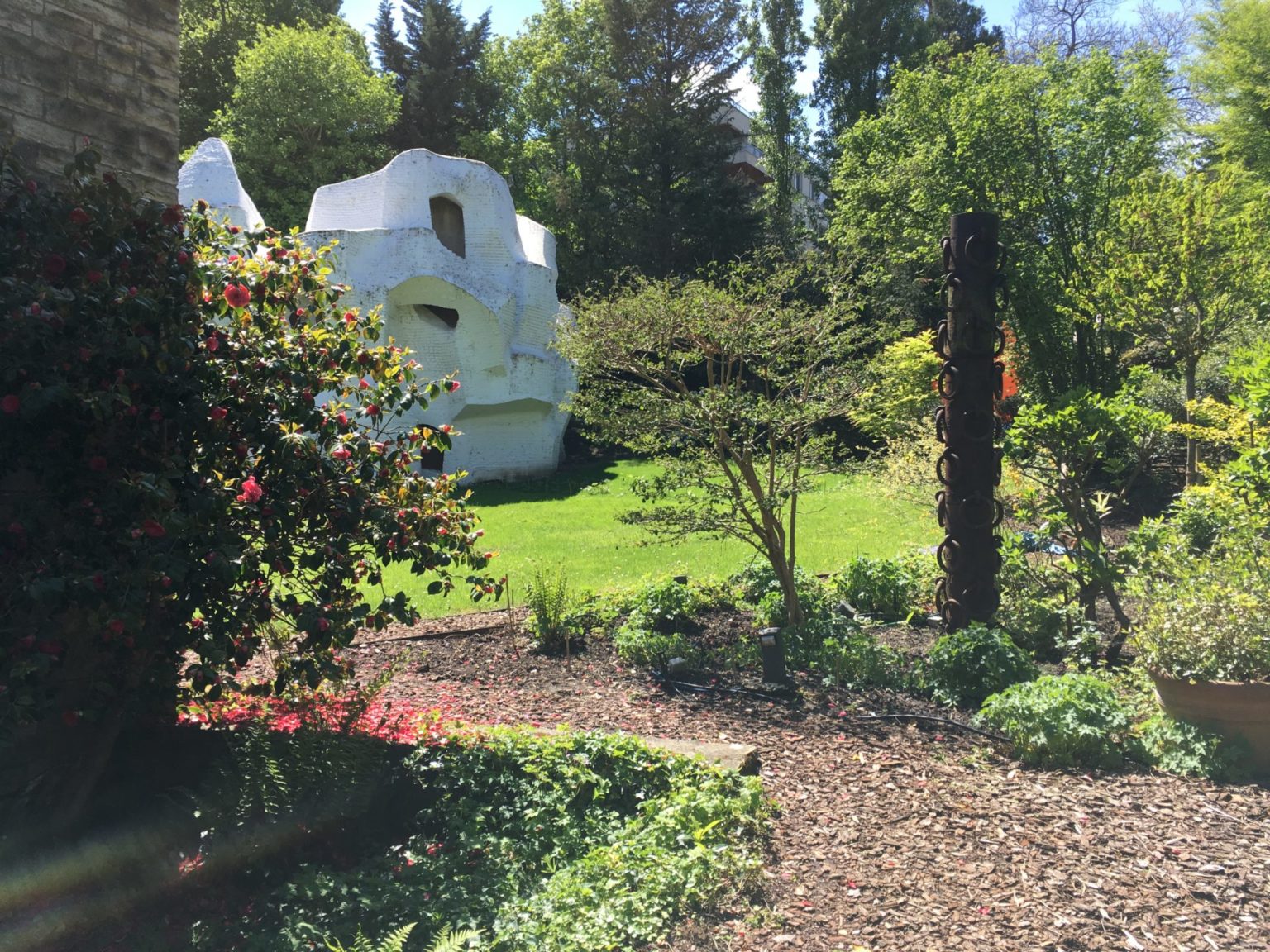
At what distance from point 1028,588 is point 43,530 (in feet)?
19.2

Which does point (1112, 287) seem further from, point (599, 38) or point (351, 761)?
point (599, 38)

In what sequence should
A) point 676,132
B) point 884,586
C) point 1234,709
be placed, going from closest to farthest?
point 1234,709, point 884,586, point 676,132

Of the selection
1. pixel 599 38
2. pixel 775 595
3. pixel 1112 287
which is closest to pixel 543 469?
pixel 1112 287

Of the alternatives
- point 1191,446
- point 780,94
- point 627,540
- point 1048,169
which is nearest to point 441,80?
point 780,94

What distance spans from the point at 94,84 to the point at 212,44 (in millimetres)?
31088

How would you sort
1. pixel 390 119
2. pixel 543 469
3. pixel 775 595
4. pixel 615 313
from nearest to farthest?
1. pixel 615 313
2. pixel 775 595
3. pixel 543 469
4. pixel 390 119

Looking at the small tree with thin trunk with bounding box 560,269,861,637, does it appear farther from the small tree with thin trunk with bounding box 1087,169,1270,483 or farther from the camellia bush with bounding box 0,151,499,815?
the small tree with thin trunk with bounding box 1087,169,1270,483

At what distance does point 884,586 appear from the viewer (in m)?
7.21

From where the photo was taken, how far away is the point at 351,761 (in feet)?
12.5

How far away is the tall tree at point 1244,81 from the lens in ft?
53.4

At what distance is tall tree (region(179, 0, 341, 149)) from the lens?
29.9m

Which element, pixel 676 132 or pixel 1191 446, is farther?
pixel 676 132

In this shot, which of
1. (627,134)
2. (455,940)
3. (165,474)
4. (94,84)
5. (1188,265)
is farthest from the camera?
(627,134)

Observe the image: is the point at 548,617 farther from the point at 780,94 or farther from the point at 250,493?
the point at 780,94
